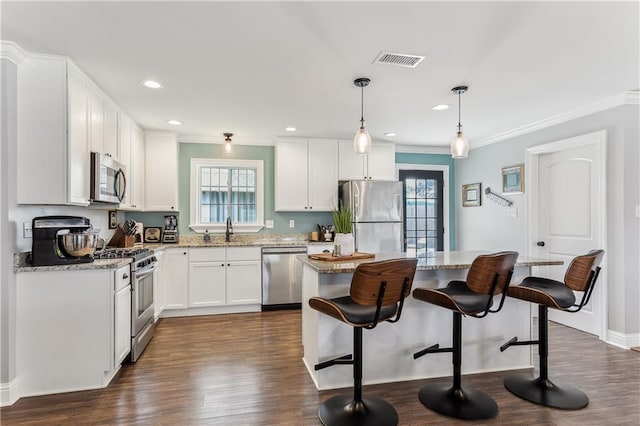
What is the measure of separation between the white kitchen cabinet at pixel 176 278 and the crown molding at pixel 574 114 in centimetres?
448

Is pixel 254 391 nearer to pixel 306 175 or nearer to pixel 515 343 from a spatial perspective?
pixel 515 343

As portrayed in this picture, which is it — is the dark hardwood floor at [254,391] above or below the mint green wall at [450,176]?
below

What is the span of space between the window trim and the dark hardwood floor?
186 cm

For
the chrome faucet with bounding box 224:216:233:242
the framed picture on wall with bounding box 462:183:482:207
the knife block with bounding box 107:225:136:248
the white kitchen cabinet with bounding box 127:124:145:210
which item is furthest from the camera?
the framed picture on wall with bounding box 462:183:482:207

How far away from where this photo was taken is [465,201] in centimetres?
570

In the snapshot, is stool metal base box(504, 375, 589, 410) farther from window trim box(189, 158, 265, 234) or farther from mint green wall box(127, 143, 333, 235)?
window trim box(189, 158, 265, 234)

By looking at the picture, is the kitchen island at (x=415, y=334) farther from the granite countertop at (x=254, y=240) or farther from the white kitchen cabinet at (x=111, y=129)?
the white kitchen cabinet at (x=111, y=129)

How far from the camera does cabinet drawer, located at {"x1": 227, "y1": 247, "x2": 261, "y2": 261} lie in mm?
4562

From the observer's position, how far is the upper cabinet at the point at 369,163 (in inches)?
205

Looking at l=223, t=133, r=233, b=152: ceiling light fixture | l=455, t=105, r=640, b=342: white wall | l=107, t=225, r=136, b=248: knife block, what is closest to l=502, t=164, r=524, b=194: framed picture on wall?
l=455, t=105, r=640, b=342: white wall

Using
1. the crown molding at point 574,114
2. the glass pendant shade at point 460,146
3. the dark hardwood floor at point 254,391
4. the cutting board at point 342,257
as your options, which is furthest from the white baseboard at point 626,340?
the cutting board at point 342,257

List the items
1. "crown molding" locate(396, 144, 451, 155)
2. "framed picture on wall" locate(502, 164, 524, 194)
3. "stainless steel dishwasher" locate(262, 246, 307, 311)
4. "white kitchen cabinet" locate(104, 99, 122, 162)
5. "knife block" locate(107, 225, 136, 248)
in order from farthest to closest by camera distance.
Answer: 1. "crown molding" locate(396, 144, 451, 155)
2. "stainless steel dishwasher" locate(262, 246, 307, 311)
3. "framed picture on wall" locate(502, 164, 524, 194)
4. "knife block" locate(107, 225, 136, 248)
5. "white kitchen cabinet" locate(104, 99, 122, 162)

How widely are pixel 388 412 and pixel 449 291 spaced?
2.96 ft

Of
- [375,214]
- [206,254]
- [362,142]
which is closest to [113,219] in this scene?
[206,254]
